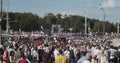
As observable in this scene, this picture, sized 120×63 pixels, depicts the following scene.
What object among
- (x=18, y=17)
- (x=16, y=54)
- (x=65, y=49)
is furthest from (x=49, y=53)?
(x=18, y=17)

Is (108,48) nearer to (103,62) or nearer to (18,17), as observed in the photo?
(103,62)

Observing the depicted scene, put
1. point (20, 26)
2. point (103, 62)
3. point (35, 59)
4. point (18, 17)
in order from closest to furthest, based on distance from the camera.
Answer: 1. point (103, 62)
2. point (35, 59)
3. point (20, 26)
4. point (18, 17)

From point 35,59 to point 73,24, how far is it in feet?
527

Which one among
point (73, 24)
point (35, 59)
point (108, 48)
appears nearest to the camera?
point (108, 48)

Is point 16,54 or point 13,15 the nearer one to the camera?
point 16,54

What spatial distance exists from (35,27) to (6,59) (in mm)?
138337

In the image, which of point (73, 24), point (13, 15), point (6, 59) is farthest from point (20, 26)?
point (6, 59)

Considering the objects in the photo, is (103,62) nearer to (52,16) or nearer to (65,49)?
(65,49)

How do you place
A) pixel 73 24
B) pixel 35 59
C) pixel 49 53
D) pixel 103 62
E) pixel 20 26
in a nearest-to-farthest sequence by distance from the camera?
pixel 103 62, pixel 49 53, pixel 35 59, pixel 20 26, pixel 73 24

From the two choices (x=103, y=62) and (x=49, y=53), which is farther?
(x=49, y=53)

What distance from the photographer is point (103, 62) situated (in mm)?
23688

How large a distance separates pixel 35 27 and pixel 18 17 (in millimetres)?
9596

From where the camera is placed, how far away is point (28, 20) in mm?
157000

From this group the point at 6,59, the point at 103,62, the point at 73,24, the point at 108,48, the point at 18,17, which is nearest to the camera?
the point at 6,59
